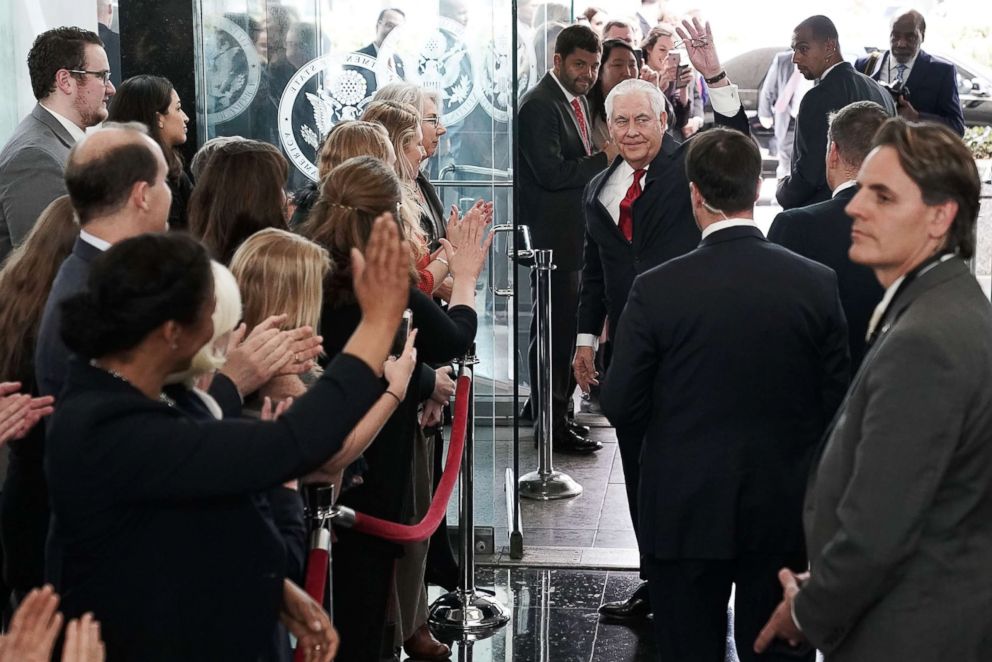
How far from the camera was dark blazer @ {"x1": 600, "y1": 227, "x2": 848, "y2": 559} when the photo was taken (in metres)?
3.25

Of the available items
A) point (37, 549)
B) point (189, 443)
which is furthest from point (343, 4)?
point (189, 443)

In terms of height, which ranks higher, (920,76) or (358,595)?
(920,76)

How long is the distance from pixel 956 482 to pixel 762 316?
3.34ft

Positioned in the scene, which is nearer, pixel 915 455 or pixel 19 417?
pixel 915 455

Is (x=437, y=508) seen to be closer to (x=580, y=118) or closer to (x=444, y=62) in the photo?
(x=444, y=62)

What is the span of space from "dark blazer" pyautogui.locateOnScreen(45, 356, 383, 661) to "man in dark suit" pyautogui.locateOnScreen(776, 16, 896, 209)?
3986 mm

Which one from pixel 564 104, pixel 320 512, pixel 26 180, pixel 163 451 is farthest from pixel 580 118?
pixel 163 451

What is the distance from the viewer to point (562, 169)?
6.70 m

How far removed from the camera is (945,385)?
2.22 m

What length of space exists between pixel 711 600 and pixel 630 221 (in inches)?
71.9

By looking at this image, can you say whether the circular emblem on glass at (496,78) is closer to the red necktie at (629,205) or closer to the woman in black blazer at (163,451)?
the red necktie at (629,205)

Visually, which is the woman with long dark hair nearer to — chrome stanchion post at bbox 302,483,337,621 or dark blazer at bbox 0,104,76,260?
dark blazer at bbox 0,104,76,260

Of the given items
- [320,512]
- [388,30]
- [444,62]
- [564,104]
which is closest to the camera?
[320,512]

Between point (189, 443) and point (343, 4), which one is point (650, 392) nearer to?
point (189, 443)
